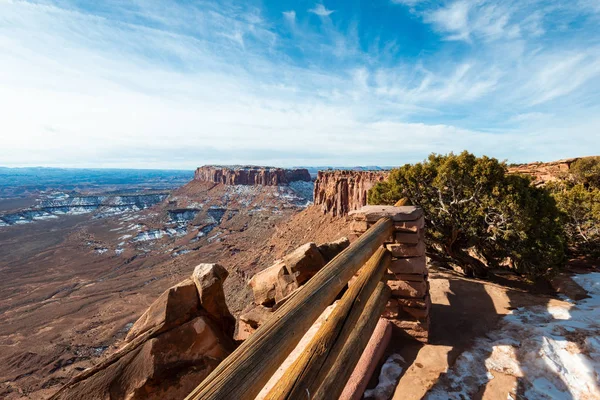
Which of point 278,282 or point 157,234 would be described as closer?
point 278,282

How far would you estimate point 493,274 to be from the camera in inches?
459

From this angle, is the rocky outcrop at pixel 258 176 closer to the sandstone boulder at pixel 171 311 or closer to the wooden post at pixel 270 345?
the sandstone boulder at pixel 171 311

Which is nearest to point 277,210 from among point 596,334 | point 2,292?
point 2,292

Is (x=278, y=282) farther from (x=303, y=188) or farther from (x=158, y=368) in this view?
(x=303, y=188)

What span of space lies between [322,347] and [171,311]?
3.29 m

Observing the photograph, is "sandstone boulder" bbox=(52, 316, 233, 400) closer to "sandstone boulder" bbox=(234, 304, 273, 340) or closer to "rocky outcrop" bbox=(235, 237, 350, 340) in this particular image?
"sandstone boulder" bbox=(234, 304, 273, 340)

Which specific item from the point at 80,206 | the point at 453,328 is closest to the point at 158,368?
the point at 453,328

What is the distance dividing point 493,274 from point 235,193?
403 ft

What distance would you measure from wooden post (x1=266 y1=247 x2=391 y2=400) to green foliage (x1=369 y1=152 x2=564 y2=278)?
7.15 meters

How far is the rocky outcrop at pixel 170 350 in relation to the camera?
4.04 meters

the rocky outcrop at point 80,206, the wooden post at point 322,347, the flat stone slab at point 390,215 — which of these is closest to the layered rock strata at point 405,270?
the flat stone slab at point 390,215

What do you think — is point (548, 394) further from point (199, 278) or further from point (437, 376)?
point (199, 278)

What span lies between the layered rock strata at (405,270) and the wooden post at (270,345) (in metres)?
2.40

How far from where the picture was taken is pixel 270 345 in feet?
6.73
